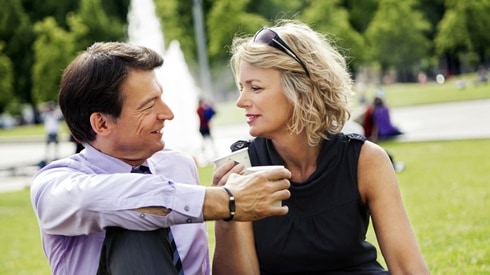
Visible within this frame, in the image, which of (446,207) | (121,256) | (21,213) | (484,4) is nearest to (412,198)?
(446,207)

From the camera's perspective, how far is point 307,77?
10.3 feet

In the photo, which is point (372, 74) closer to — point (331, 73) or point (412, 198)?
point (412, 198)

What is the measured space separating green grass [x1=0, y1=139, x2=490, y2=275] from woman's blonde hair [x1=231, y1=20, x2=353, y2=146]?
2568 mm

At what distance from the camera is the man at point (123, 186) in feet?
7.96

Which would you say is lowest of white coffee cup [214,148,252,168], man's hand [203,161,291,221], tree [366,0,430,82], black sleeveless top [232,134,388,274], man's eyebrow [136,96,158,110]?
tree [366,0,430,82]

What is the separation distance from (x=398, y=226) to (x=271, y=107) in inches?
27.6

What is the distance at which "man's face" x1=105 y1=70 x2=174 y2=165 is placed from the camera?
2.82 m

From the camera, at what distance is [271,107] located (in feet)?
10.4

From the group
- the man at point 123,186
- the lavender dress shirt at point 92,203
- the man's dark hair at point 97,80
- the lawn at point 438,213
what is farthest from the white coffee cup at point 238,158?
the lawn at point 438,213

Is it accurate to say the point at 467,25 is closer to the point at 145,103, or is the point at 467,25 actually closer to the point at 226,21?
the point at 226,21

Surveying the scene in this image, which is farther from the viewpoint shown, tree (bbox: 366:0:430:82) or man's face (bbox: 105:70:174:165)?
tree (bbox: 366:0:430:82)

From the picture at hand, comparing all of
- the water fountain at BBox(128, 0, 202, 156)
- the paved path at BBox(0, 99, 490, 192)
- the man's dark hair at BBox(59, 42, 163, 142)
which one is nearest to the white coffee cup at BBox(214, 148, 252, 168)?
the man's dark hair at BBox(59, 42, 163, 142)

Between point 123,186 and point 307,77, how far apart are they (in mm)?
1040

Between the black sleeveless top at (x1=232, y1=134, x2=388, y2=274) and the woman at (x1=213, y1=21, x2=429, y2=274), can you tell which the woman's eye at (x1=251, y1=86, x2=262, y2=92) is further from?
the black sleeveless top at (x1=232, y1=134, x2=388, y2=274)
